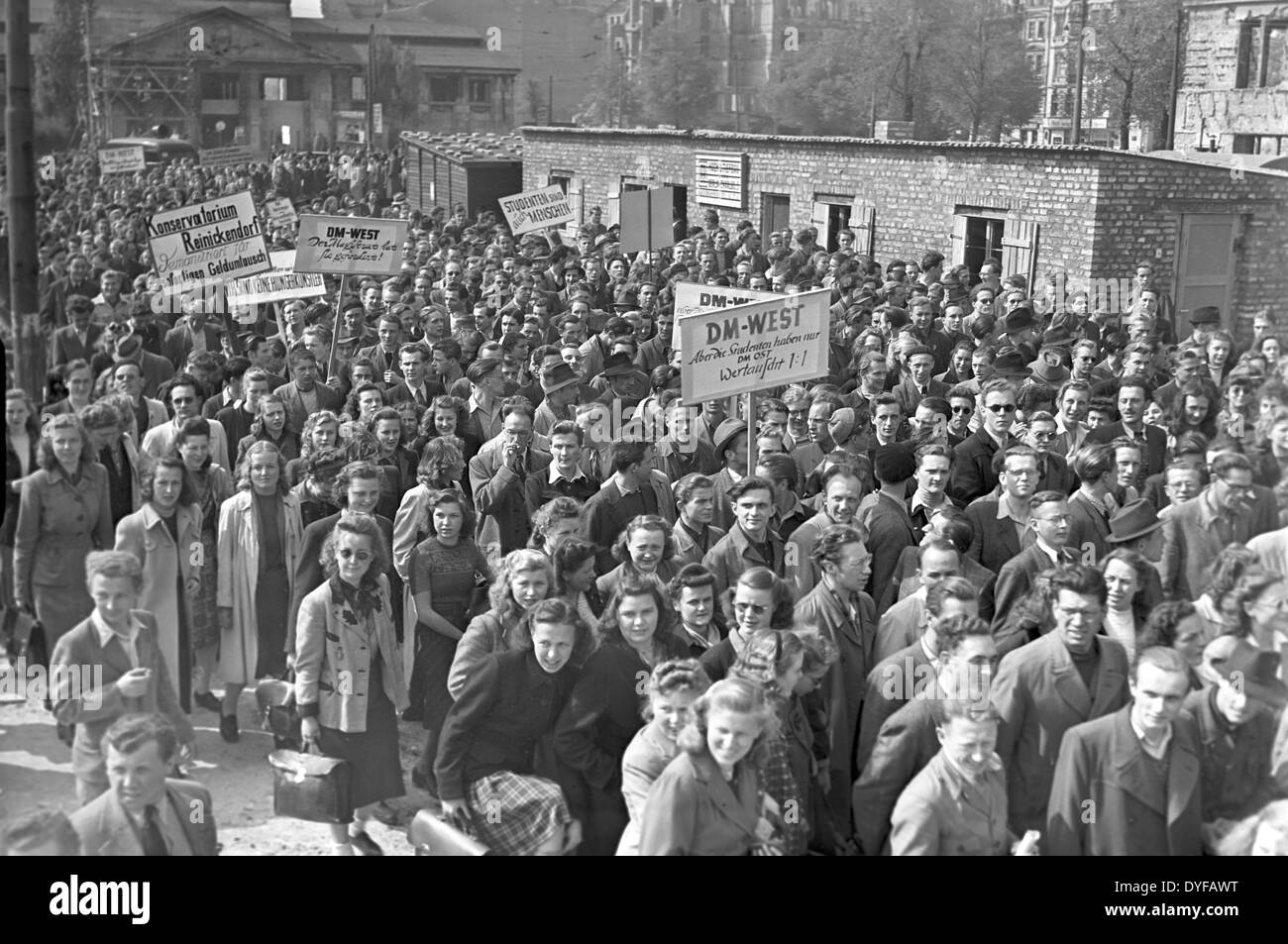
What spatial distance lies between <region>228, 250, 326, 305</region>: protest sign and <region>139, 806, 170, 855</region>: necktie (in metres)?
8.71

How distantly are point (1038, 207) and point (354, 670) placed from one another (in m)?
16.2

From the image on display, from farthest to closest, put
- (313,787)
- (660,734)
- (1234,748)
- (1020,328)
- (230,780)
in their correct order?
(1020,328) < (230,780) < (313,787) < (1234,748) < (660,734)

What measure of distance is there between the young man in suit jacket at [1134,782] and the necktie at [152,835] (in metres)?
2.78

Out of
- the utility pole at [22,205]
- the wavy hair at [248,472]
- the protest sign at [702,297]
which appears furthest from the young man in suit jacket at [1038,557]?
the utility pole at [22,205]

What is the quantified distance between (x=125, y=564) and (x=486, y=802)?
1802 mm

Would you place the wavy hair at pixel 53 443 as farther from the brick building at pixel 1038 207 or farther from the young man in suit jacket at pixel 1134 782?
the brick building at pixel 1038 207

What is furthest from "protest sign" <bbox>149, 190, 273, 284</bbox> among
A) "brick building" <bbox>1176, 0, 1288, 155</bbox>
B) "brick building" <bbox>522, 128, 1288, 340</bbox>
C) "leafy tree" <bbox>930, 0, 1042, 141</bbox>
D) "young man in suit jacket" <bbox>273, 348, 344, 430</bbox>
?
"leafy tree" <bbox>930, 0, 1042, 141</bbox>

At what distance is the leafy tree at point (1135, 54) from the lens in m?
41.6

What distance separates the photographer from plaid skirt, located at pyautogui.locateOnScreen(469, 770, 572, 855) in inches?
213

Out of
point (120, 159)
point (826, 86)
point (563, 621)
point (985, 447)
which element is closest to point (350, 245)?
point (985, 447)

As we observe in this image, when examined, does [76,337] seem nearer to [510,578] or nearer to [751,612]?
[510,578]

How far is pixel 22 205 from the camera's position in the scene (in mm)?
10445

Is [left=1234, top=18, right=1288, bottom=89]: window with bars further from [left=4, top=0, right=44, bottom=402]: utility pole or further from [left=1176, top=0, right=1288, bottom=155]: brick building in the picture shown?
[left=4, top=0, right=44, bottom=402]: utility pole

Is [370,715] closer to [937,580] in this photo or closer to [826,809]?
[826,809]
